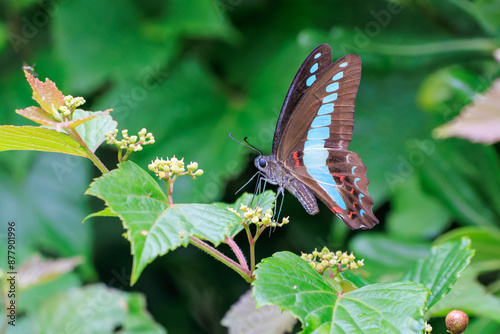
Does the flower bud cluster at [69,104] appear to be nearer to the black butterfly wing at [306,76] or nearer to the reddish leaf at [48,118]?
the reddish leaf at [48,118]

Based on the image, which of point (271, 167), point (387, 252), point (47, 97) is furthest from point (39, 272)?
point (387, 252)

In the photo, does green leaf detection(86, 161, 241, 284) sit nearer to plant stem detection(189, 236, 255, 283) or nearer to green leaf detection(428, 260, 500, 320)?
plant stem detection(189, 236, 255, 283)

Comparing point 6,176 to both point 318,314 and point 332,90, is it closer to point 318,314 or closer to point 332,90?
point 332,90

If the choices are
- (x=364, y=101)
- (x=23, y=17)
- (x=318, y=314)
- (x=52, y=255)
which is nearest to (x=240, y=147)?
(x=364, y=101)

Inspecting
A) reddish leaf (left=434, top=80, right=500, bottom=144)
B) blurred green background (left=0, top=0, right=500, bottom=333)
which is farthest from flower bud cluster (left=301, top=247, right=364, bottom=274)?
blurred green background (left=0, top=0, right=500, bottom=333)

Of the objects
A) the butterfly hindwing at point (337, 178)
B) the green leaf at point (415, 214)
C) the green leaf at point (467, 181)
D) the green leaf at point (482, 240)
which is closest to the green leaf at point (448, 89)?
the green leaf at point (467, 181)
